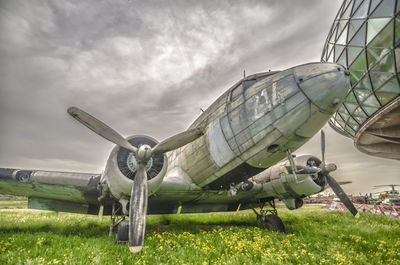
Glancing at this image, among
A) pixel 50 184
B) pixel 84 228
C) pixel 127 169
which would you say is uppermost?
pixel 127 169

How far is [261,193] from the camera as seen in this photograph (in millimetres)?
10375

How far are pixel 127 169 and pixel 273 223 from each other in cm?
771

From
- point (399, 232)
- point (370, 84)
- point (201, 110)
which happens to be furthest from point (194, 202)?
point (370, 84)

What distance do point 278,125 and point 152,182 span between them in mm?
4078

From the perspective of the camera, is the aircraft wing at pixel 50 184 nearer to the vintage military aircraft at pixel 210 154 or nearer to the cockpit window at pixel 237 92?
the vintage military aircraft at pixel 210 154

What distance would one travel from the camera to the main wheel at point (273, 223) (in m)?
9.49

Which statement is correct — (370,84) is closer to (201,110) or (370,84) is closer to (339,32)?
(339,32)

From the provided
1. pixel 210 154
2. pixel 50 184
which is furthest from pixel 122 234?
pixel 210 154

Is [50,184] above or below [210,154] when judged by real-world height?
below

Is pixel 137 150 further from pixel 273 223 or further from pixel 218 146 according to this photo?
pixel 273 223

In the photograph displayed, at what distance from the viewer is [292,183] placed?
9.33 meters

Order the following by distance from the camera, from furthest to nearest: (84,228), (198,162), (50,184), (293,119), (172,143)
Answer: (84,228) < (198,162) < (50,184) < (172,143) < (293,119)

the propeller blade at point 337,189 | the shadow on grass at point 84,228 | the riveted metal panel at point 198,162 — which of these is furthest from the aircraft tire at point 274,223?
the riveted metal panel at point 198,162

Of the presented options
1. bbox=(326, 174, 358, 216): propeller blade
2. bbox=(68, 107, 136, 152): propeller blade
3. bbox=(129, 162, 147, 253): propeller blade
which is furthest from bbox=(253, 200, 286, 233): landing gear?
bbox=(68, 107, 136, 152): propeller blade
